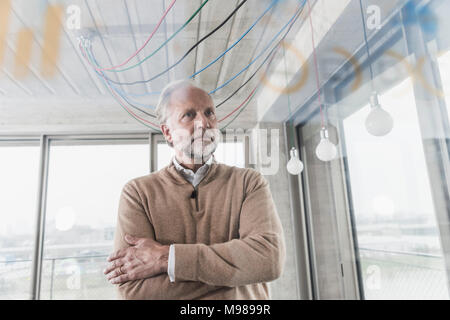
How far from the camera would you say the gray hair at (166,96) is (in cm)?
60

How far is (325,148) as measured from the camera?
2.23 ft

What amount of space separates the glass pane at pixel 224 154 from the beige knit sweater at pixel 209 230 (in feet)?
0.04

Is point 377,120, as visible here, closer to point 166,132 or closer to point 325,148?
point 325,148

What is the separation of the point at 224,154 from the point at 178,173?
11 centimetres

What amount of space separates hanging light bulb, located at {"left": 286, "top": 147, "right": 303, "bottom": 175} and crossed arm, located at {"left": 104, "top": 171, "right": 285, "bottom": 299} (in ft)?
0.43

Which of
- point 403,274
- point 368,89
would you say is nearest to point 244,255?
point 403,274

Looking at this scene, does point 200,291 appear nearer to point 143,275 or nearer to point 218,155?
point 143,275

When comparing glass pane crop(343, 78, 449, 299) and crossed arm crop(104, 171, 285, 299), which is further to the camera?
glass pane crop(343, 78, 449, 299)

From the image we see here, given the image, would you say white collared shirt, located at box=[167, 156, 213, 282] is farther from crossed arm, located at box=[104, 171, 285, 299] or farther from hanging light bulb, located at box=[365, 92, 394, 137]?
hanging light bulb, located at box=[365, 92, 394, 137]

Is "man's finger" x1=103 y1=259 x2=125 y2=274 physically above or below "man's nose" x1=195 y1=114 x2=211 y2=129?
below

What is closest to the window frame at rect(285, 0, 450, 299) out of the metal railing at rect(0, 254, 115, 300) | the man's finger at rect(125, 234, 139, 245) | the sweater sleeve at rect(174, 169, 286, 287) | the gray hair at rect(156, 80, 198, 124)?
the sweater sleeve at rect(174, 169, 286, 287)

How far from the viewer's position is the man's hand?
51 centimetres

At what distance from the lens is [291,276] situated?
1.94ft

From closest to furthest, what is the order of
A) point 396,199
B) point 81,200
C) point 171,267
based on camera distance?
1. point 171,267
2. point 81,200
3. point 396,199
